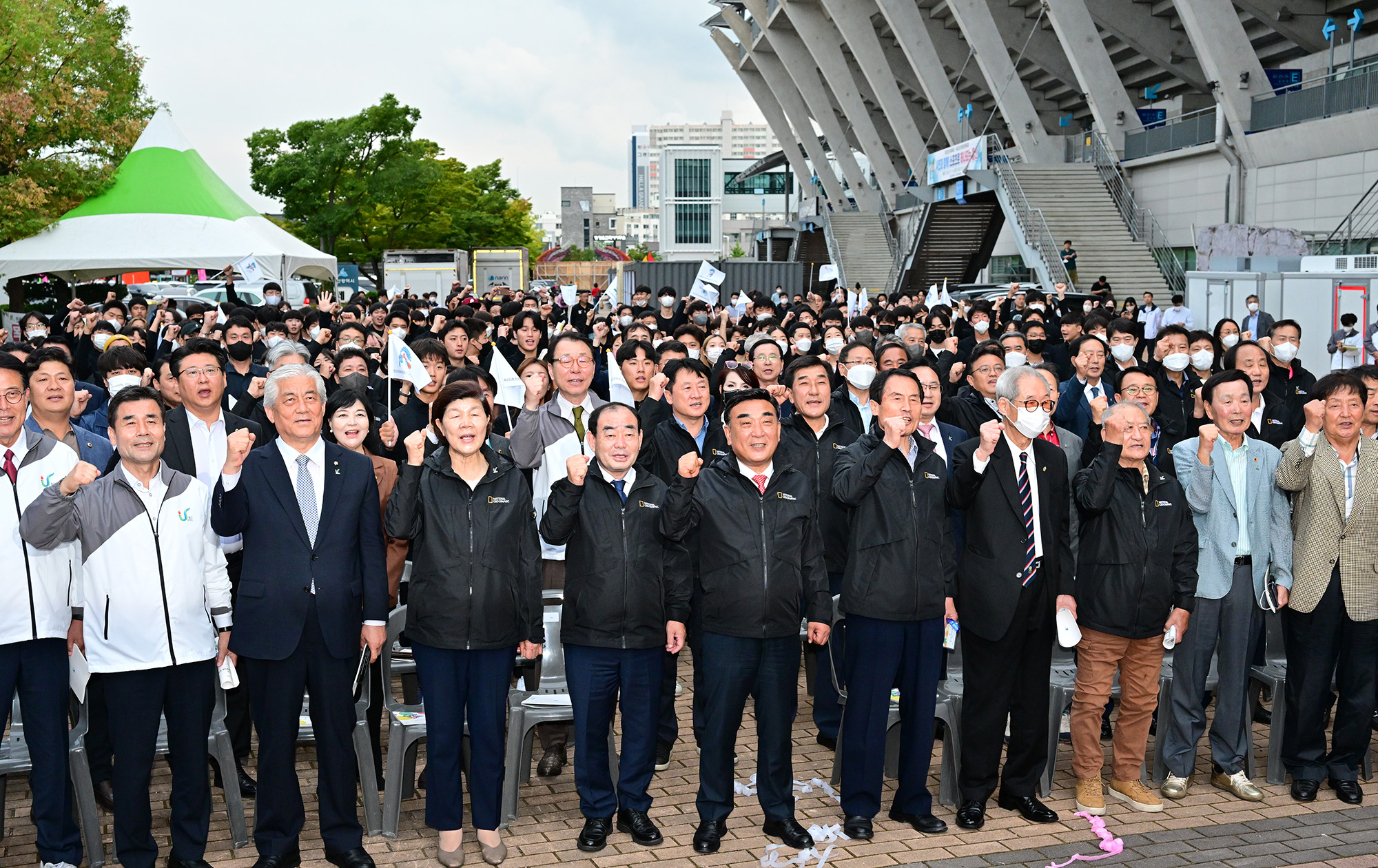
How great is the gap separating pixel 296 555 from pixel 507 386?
8.32 feet

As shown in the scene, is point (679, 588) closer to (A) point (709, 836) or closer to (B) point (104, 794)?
(A) point (709, 836)

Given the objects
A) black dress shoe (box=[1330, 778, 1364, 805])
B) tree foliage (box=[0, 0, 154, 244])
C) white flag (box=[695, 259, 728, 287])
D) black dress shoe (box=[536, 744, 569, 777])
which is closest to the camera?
black dress shoe (box=[1330, 778, 1364, 805])

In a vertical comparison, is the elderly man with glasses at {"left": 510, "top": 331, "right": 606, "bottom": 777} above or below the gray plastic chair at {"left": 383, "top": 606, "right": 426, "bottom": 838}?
above

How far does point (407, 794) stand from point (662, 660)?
58.6 inches

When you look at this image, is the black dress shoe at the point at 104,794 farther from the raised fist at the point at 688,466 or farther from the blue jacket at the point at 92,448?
Answer: the raised fist at the point at 688,466

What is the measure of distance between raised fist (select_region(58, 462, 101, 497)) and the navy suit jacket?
0.47 metres

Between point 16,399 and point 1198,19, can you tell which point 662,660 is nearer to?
point 16,399

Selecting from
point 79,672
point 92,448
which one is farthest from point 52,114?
point 79,672

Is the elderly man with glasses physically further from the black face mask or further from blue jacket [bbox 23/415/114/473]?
blue jacket [bbox 23/415/114/473]

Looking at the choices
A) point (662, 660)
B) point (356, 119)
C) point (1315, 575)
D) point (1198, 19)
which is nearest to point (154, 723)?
point (662, 660)

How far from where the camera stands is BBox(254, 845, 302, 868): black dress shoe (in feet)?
16.9

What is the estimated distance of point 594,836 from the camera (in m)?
5.45

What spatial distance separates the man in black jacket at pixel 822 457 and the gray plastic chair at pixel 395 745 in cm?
214

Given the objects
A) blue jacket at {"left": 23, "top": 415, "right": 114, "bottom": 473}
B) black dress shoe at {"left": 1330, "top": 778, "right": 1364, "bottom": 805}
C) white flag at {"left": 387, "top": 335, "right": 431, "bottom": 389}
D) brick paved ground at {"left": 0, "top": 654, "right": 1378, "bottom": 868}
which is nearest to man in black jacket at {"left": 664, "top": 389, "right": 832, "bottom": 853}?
brick paved ground at {"left": 0, "top": 654, "right": 1378, "bottom": 868}
